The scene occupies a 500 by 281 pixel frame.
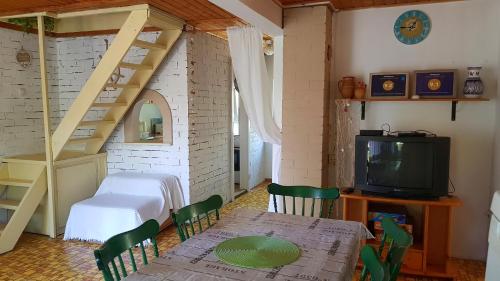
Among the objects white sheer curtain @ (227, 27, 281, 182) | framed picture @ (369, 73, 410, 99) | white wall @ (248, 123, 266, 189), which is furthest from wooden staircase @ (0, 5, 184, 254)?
white wall @ (248, 123, 266, 189)

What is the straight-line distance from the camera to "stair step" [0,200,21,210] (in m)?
3.71

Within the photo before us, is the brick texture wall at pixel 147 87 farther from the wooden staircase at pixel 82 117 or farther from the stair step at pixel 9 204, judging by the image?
the stair step at pixel 9 204

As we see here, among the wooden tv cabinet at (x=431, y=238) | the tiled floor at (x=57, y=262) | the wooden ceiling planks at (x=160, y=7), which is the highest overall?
the wooden ceiling planks at (x=160, y=7)

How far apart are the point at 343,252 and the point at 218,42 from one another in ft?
11.9

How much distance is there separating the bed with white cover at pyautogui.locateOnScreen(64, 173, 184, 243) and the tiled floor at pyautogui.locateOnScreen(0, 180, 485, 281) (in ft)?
0.55

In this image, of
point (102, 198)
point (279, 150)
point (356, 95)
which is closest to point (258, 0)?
point (356, 95)

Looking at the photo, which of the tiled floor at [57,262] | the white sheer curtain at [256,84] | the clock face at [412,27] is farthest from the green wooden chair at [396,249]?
the clock face at [412,27]

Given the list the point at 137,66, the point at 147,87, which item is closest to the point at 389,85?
the point at 137,66

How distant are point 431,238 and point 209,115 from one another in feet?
9.14

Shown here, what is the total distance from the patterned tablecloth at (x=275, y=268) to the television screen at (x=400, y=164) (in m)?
1.01

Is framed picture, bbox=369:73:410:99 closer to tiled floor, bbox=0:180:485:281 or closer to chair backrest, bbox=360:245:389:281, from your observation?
tiled floor, bbox=0:180:485:281

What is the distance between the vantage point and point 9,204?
375cm

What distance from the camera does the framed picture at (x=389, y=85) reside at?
3.11 m

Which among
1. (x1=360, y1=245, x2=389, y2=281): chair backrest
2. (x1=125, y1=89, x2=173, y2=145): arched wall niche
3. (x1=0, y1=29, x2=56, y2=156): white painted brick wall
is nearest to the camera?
(x1=360, y1=245, x2=389, y2=281): chair backrest
